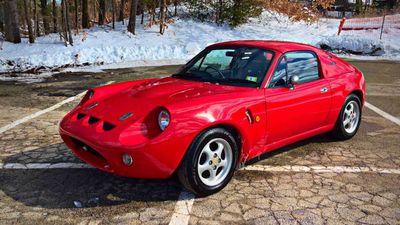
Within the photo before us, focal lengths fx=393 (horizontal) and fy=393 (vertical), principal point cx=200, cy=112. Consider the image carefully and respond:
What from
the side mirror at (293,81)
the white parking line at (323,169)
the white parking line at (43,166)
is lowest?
the white parking line at (43,166)

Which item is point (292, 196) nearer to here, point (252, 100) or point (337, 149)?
point (252, 100)

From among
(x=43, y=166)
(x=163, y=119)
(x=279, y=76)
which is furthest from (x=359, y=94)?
(x=43, y=166)

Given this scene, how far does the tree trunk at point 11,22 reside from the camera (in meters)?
13.8

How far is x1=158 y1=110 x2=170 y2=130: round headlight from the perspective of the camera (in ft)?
10.5

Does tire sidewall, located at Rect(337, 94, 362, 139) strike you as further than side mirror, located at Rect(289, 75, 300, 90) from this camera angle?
Yes

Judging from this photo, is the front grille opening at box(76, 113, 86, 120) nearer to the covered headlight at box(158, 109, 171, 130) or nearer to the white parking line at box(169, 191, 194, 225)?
the covered headlight at box(158, 109, 171, 130)

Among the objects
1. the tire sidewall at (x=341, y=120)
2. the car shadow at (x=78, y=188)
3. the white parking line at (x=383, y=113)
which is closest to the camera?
the car shadow at (x=78, y=188)

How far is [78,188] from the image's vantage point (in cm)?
365

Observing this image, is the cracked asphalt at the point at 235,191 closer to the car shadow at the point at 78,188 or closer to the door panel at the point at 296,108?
the car shadow at the point at 78,188

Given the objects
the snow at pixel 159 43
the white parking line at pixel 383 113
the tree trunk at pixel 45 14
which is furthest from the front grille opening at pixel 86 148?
the tree trunk at pixel 45 14

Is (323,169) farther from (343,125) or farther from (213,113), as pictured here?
(213,113)

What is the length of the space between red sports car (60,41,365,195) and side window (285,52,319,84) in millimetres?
12

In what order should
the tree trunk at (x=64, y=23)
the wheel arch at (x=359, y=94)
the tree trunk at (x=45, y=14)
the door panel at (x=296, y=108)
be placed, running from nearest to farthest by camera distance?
1. the door panel at (x=296, y=108)
2. the wheel arch at (x=359, y=94)
3. the tree trunk at (x=64, y=23)
4. the tree trunk at (x=45, y=14)

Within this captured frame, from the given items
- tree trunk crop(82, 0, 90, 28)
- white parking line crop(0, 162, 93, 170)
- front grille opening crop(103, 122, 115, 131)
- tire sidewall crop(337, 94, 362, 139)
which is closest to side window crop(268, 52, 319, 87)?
tire sidewall crop(337, 94, 362, 139)
